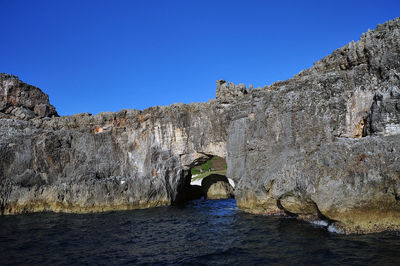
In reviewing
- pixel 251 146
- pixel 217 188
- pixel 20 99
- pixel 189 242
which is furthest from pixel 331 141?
pixel 20 99

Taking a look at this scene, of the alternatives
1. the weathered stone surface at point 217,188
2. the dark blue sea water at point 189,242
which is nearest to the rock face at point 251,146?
the dark blue sea water at point 189,242

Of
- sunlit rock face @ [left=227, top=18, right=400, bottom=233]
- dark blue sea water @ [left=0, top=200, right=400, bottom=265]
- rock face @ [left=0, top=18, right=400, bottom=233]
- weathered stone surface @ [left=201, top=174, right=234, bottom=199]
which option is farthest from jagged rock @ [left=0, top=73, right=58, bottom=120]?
sunlit rock face @ [left=227, top=18, right=400, bottom=233]

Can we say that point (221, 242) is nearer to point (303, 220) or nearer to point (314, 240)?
point (314, 240)

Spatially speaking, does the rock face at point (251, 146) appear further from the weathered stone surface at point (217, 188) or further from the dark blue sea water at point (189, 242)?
the weathered stone surface at point (217, 188)

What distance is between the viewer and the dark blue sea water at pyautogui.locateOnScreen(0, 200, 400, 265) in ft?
38.3

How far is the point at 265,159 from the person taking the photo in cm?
2117

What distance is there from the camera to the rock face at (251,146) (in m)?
14.3

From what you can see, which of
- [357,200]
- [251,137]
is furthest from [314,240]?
[251,137]

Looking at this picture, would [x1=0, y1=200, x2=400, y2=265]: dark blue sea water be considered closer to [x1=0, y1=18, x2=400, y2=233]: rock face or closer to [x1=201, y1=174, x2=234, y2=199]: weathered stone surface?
[x1=0, y1=18, x2=400, y2=233]: rock face

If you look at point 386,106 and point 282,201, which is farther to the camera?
point 282,201

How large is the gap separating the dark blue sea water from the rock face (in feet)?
5.93

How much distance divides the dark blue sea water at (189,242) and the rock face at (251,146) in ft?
5.93

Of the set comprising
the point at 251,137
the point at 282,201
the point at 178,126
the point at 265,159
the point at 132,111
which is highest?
the point at 132,111

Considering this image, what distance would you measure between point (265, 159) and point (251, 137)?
2.27 m
